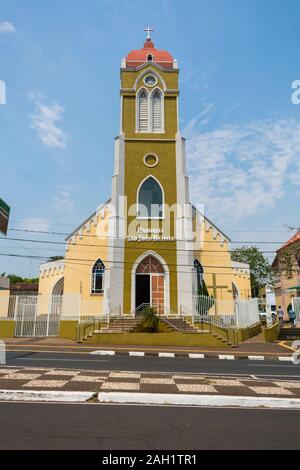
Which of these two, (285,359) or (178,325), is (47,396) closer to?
(285,359)

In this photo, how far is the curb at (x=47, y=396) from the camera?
645 cm

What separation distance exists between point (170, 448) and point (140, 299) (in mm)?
18876

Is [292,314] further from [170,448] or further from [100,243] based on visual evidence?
[170,448]

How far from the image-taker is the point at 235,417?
5.66 m

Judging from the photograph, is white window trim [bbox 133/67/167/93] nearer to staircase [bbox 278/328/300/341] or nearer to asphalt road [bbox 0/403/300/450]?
staircase [bbox 278/328/300/341]

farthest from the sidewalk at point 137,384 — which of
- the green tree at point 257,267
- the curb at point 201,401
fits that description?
the green tree at point 257,267

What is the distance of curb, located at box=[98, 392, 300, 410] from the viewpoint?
254 inches

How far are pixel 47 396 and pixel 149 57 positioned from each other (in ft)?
86.7

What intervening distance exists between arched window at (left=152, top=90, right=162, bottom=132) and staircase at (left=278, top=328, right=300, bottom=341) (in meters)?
16.2

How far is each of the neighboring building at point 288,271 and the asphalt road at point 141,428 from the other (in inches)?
823

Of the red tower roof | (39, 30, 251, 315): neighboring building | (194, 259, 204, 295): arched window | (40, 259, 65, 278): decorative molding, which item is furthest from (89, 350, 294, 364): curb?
the red tower roof

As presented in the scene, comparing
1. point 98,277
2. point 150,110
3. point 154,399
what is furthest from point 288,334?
point 154,399

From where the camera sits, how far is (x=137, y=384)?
7766 mm
